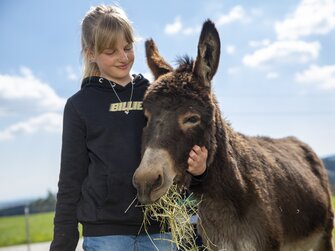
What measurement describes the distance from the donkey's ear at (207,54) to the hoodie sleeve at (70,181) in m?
0.96

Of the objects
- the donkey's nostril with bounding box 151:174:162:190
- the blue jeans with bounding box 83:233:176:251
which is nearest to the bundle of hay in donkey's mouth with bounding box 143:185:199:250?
the blue jeans with bounding box 83:233:176:251

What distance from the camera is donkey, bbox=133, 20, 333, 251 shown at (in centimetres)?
281

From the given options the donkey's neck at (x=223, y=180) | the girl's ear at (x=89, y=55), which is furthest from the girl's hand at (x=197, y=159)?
the girl's ear at (x=89, y=55)

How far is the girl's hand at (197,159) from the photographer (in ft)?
9.64

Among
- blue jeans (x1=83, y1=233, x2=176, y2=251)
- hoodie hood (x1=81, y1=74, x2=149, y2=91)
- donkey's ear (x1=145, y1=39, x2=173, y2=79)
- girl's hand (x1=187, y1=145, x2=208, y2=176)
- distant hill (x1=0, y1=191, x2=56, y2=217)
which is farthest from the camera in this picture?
distant hill (x1=0, y1=191, x2=56, y2=217)

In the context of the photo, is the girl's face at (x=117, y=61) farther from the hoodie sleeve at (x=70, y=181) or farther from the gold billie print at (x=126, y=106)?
the hoodie sleeve at (x=70, y=181)

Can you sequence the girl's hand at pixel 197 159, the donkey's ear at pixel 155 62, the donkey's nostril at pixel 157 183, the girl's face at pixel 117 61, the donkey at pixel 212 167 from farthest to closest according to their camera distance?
1. the donkey's ear at pixel 155 62
2. the girl's face at pixel 117 61
3. the girl's hand at pixel 197 159
4. the donkey at pixel 212 167
5. the donkey's nostril at pixel 157 183

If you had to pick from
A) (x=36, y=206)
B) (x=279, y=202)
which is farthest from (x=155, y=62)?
(x=36, y=206)

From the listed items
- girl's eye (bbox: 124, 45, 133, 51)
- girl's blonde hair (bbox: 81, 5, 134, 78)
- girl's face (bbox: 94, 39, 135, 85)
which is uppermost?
girl's blonde hair (bbox: 81, 5, 134, 78)

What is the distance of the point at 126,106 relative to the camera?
10.7 ft

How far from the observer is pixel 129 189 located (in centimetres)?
310

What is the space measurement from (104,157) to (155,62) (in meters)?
1.05

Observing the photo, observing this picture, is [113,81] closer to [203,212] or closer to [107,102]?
[107,102]

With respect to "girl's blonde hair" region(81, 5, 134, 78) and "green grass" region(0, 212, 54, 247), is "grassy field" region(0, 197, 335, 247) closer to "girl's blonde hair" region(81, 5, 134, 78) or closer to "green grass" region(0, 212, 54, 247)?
"green grass" region(0, 212, 54, 247)
